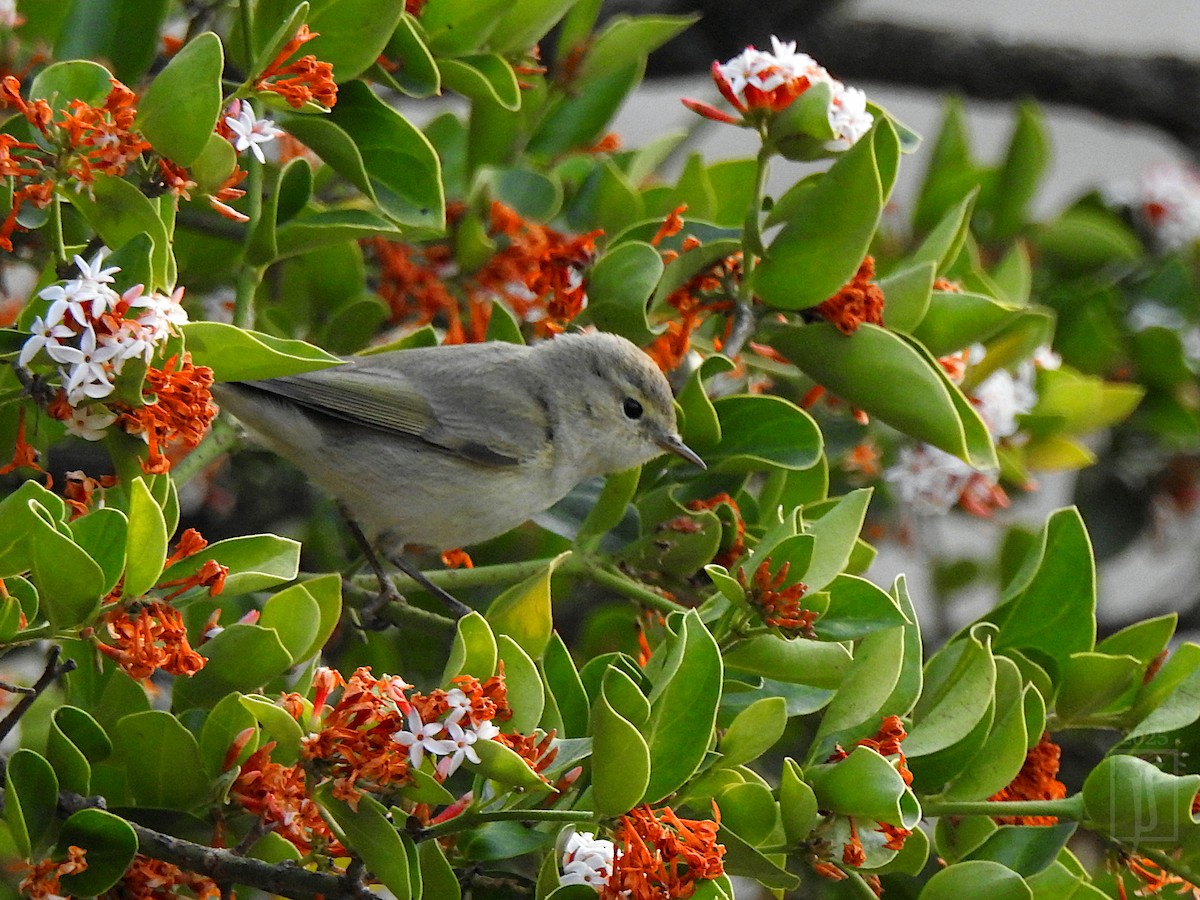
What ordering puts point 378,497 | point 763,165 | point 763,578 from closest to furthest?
point 763,578 < point 763,165 < point 378,497

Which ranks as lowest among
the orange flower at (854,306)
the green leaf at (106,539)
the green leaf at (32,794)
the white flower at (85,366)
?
the green leaf at (32,794)

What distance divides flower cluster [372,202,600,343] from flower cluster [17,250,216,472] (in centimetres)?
105

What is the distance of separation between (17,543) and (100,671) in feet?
1.11

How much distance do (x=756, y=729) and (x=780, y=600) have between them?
0.23m

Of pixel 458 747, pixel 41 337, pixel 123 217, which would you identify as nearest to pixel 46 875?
pixel 458 747

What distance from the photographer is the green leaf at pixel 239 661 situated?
209 cm

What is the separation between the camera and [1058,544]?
248cm

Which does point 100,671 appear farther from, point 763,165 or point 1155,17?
point 1155,17

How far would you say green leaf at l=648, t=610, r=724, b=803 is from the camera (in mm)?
1903

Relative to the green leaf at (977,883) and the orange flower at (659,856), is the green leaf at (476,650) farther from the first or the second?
the green leaf at (977,883)

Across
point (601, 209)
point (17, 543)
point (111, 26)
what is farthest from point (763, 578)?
point (111, 26)

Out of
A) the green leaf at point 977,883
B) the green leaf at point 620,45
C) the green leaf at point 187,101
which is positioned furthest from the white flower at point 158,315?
the green leaf at point 620,45

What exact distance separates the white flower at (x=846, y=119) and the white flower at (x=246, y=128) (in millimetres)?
995

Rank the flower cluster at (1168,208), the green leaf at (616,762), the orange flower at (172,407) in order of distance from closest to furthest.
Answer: the green leaf at (616,762) → the orange flower at (172,407) → the flower cluster at (1168,208)
